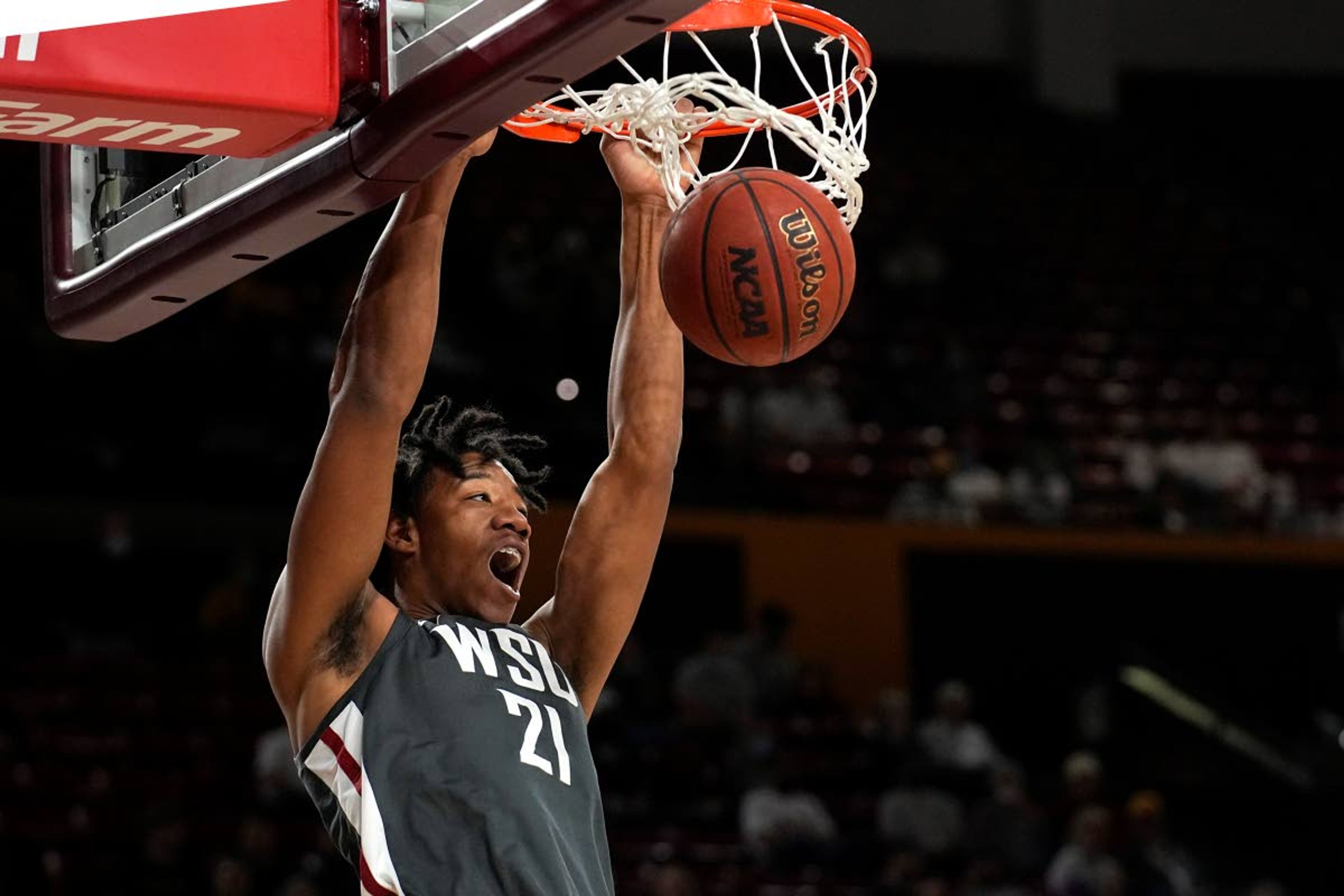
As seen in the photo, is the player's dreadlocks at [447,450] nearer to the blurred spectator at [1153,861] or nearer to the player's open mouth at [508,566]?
the player's open mouth at [508,566]

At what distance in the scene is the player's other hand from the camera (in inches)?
146

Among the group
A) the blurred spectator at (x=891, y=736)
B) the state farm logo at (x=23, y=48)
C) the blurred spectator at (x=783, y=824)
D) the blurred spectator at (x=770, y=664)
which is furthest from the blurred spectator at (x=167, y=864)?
the state farm logo at (x=23, y=48)

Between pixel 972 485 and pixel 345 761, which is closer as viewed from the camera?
pixel 345 761

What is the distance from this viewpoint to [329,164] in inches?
110

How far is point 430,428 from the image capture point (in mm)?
3531

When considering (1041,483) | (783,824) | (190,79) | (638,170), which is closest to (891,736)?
(783,824)

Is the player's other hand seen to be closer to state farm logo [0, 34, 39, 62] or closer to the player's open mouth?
the player's open mouth

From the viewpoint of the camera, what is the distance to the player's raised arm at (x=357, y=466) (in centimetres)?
301

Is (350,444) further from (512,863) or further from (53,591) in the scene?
(53,591)

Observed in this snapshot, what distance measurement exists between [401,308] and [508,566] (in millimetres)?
558

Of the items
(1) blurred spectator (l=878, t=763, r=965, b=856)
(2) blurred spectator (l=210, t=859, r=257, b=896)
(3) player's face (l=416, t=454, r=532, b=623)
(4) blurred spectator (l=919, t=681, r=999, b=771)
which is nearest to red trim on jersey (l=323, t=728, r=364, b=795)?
(3) player's face (l=416, t=454, r=532, b=623)

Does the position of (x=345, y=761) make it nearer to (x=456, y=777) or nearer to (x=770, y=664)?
(x=456, y=777)

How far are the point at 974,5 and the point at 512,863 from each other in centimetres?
1494

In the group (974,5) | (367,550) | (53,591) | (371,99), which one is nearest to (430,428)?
(367,550)
